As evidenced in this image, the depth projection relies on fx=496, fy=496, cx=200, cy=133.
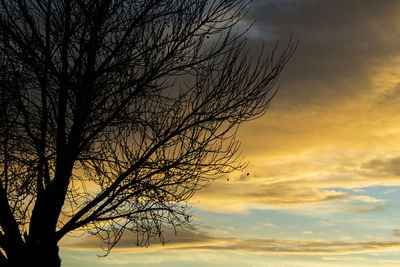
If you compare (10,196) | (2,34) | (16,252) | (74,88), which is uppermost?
(2,34)

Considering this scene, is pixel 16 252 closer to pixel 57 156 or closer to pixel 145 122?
pixel 57 156

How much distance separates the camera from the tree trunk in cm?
823

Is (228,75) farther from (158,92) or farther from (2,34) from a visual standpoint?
(2,34)

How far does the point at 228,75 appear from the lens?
885 centimetres

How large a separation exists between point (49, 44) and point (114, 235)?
3.59m

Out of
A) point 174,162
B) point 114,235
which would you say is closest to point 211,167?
point 174,162

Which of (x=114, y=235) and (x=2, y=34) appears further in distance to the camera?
(x=114, y=235)

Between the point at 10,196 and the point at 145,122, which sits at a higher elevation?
the point at 145,122

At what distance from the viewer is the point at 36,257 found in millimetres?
8344

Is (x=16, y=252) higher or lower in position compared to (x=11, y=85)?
lower

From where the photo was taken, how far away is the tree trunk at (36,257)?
8.23 meters

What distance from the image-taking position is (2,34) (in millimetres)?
8055

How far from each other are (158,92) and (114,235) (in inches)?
108

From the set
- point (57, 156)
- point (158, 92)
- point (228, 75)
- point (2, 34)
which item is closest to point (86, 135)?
point (57, 156)
